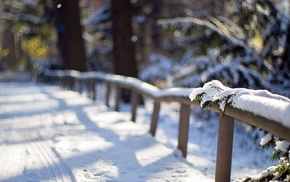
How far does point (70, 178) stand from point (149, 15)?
20.5 meters

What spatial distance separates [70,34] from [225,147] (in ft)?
53.9

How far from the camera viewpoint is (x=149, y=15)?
78.8ft

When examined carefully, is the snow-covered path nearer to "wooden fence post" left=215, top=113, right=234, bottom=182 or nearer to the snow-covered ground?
the snow-covered ground

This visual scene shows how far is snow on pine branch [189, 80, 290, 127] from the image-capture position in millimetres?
2785

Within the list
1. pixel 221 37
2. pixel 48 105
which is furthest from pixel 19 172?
pixel 221 37

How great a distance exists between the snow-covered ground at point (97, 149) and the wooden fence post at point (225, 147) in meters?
0.61

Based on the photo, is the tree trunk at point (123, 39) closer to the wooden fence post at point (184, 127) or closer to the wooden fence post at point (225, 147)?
the wooden fence post at point (184, 127)

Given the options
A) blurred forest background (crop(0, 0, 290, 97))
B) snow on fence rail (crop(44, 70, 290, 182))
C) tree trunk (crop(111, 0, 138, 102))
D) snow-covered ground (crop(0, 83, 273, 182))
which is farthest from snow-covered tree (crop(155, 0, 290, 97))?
snow on fence rail (crop(44, 70, 290, 182))

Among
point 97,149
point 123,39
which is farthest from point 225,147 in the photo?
point 123,39

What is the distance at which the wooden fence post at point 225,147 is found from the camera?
3957mm

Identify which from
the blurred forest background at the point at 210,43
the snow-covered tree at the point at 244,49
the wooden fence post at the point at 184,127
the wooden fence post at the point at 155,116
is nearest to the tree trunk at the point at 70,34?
the blurred forest background at the point at 210,43

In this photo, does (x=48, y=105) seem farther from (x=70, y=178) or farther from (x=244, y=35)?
(x=70, y=178)

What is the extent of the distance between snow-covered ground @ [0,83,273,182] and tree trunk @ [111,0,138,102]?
3183 millimetres

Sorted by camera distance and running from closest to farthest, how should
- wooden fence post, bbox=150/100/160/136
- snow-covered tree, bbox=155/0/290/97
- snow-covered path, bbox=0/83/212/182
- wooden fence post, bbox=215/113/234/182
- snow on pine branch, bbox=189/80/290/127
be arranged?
snow on pine branch, bbox=189/80/290/127 < wooden fence post, bbox=215/113/234/182 < snow-covered path, bbox=0/83/212/182 < wooden fence post, bbox=150/100/160/136 < snow-covered tree, bbox=155/0/290/97
